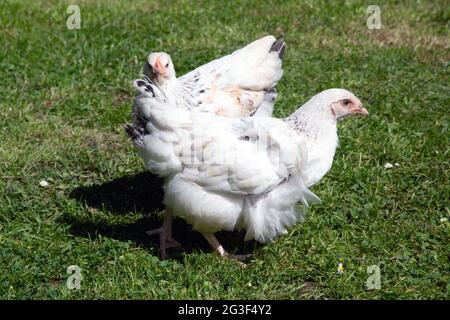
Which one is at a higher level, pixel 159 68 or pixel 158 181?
pixel 159 68

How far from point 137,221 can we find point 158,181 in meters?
0.60

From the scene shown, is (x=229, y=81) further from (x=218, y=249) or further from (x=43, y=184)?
(x=43, y=184)

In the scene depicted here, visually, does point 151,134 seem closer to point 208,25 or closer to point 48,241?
point 48,241

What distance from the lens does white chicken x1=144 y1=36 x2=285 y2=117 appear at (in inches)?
213

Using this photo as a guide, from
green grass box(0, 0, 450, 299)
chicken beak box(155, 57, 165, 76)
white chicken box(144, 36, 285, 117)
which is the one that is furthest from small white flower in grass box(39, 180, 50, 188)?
chicken beak box(155, 57, 165, 76)

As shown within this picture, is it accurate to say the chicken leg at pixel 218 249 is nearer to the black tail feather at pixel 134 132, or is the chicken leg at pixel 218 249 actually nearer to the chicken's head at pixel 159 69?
the black tail feather at pixel 134 132

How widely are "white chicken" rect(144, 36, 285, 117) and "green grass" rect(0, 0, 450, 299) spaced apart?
89 cm

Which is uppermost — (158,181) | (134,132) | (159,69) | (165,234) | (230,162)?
(159,69)

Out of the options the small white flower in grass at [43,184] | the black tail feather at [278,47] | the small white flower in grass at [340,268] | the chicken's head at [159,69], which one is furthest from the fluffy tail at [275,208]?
the small white flower in grass at [43,184]

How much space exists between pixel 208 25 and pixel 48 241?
14.6 feet

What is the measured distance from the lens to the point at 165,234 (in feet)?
17.3

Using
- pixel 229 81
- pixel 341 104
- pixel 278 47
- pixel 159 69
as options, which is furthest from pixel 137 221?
pixel 278 47

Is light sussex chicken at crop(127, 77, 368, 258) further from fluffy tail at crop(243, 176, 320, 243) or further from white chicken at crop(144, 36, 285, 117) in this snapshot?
white chicken at crop(144, 36, 285, 117)
